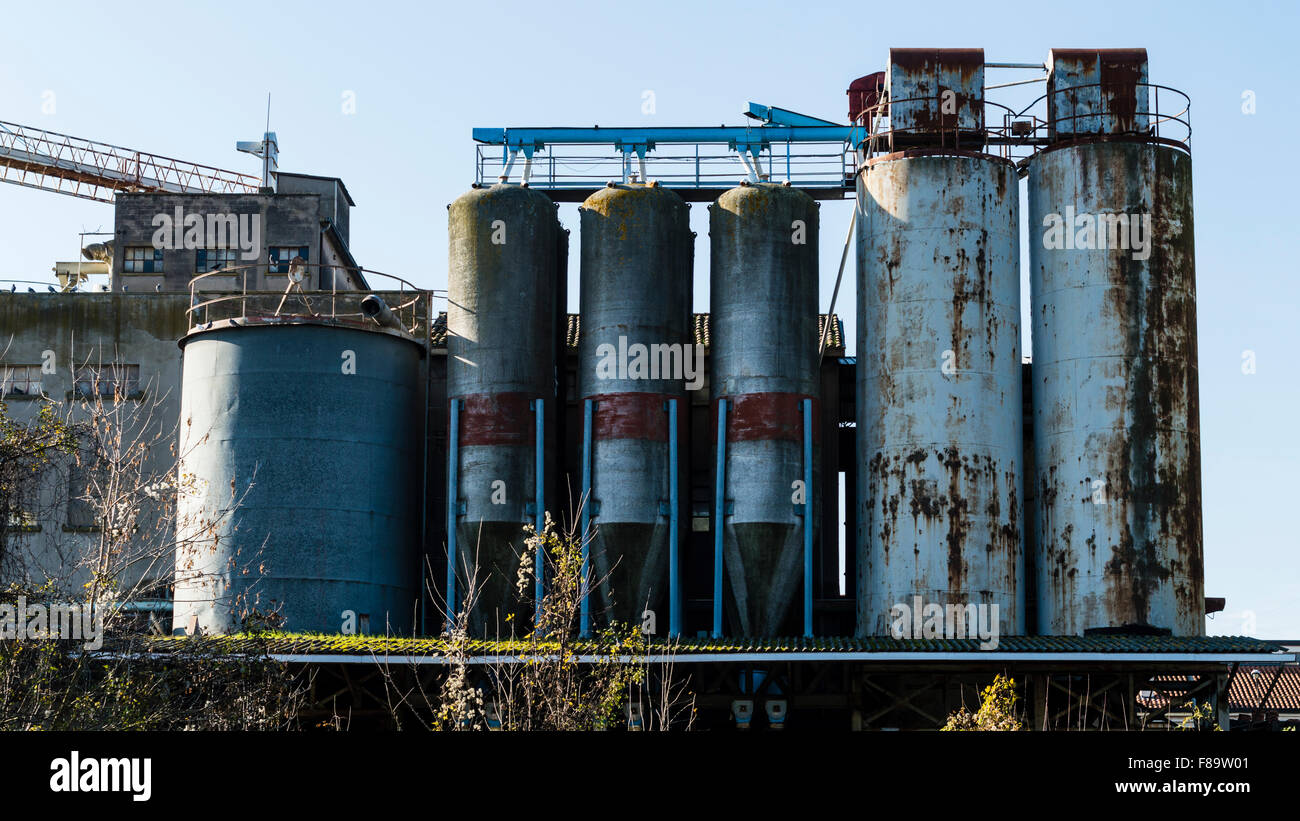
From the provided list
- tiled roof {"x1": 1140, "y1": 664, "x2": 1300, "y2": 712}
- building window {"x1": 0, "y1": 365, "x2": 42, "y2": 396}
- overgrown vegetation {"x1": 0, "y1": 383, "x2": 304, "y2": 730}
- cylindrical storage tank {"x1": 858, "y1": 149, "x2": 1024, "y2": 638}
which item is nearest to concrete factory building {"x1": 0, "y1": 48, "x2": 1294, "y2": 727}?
cylindrical storage tank {"x1": 858, "y1": 149, "x2": 1024, "y2": 638}

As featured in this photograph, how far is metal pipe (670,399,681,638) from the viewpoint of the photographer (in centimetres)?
3922

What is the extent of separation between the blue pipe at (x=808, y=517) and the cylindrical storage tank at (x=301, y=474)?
9410 millimetres

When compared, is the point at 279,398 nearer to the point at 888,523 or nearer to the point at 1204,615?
the point at 888,523

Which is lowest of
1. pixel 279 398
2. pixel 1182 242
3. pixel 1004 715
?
pixel 1004 715

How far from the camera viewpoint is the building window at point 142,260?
53728mm

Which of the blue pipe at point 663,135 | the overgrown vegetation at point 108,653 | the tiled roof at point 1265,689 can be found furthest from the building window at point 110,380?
the tiled roof at point 1265,689

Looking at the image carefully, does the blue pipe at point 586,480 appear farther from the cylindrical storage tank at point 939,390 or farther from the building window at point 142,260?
the building window at point 142,260

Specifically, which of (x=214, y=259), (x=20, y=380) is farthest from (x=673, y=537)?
(x=214, y=259)

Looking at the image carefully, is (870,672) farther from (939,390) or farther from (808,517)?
(939,390)

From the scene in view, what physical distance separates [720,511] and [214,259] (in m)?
22.7

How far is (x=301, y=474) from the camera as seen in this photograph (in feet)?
125
